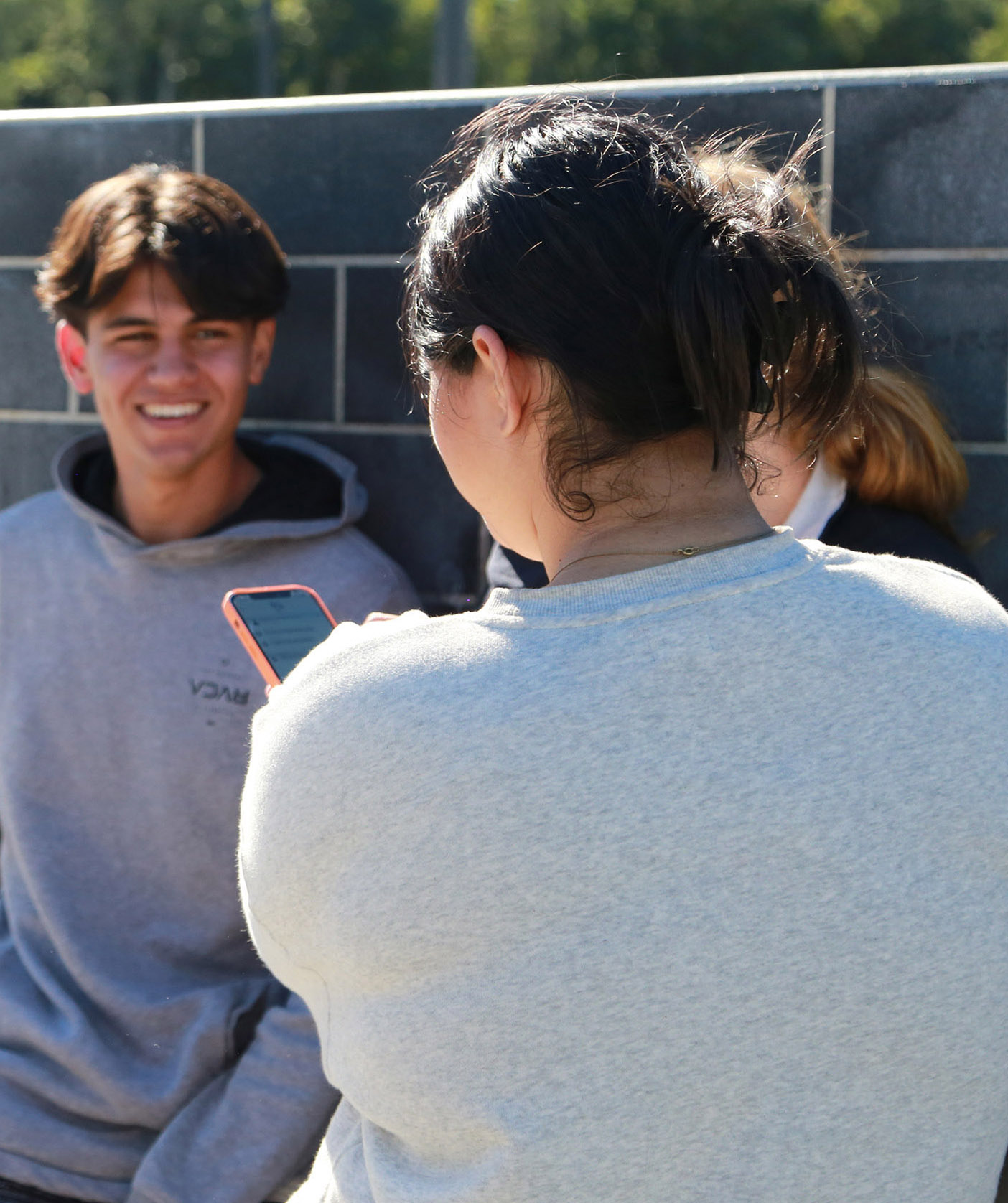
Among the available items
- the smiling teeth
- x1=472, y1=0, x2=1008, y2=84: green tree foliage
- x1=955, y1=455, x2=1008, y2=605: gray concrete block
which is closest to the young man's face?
the smiling teeth

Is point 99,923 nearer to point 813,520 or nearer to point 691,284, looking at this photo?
point 813,520

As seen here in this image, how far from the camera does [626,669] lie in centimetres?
107

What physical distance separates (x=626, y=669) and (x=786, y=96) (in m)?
1.71

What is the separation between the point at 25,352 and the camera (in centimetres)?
314

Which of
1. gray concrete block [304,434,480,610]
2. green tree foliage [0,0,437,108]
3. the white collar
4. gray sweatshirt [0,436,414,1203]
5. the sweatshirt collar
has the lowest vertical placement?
gray sweatshirt [0,436,414,1203]

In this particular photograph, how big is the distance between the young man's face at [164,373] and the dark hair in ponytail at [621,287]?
142 centimetres

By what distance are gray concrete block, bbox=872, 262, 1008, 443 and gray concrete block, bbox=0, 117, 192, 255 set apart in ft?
5.01

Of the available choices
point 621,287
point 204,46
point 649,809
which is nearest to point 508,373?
point 621,287

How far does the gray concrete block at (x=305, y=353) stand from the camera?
285 centimetres

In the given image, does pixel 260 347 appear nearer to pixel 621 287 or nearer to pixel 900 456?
pixel 900 456

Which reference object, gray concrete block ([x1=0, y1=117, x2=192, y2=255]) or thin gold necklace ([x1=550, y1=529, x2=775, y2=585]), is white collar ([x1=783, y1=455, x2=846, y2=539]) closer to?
thin gold necklace ([x1=550, y1=529, x2=775, y2=585])

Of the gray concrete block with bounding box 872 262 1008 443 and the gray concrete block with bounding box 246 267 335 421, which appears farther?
the gray concrete block with bounding box 246 267 335 421

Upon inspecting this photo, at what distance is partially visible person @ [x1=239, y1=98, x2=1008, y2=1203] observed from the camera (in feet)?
3.49

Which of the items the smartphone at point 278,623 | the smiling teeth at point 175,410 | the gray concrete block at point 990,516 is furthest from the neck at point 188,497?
the gray concrete block at point 990,516
